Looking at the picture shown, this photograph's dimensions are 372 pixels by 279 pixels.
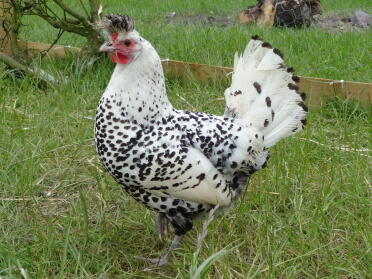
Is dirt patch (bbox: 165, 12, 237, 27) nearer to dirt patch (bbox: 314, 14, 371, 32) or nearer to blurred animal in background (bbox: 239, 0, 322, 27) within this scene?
blurred animal in background (bbox: 239, 0, 322, 27)

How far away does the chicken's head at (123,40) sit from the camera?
199 cm

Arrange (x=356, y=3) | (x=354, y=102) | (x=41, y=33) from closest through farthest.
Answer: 1. (x=354, y=102)
2. (x=41, y=33)
3. (x=356, y=3)

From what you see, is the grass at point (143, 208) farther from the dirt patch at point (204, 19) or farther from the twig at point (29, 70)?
the dirt patch at point (204, 19)

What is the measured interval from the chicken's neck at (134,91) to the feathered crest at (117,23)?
0.13 meters

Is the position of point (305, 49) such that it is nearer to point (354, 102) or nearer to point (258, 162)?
point (354, 102)

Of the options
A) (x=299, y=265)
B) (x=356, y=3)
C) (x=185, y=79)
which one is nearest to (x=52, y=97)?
(x=185, y=79)

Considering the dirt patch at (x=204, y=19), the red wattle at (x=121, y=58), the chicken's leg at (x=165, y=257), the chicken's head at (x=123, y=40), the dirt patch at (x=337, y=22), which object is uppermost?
the chicken's head at (x=123, y=40)

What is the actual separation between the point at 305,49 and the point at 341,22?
3.07 metres

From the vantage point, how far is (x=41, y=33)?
585cm

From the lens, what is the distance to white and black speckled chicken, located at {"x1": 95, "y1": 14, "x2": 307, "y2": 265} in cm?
200

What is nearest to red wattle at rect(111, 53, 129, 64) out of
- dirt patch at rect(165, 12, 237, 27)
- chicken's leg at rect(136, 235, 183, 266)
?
chicken's leg at rect(136, 235, 183, 266)

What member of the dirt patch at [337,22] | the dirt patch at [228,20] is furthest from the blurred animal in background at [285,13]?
the dirt patch at [228,20]

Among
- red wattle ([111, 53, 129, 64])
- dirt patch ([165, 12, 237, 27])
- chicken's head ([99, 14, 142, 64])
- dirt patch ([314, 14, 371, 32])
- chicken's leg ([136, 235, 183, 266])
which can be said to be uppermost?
chicken's head ([99, 14, 142, 64])

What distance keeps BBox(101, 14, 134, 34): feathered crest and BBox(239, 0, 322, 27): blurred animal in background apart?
4.52 meters
